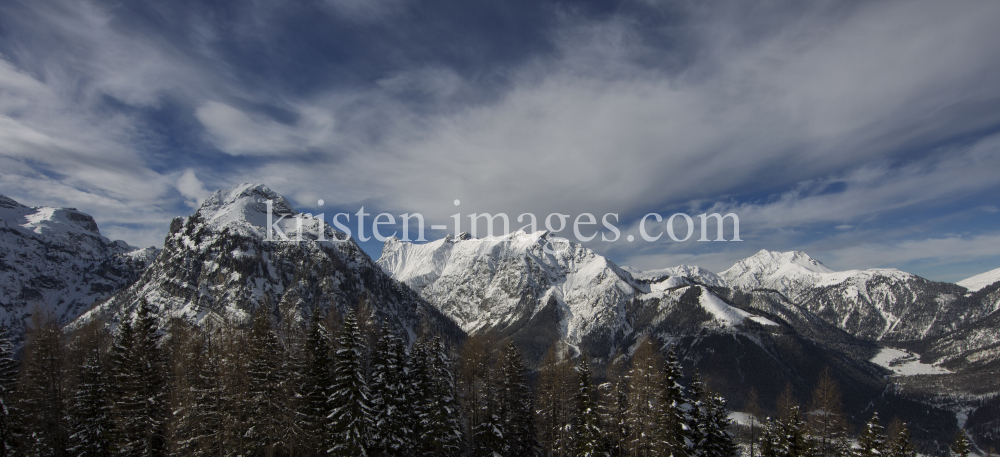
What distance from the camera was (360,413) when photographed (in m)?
36.0

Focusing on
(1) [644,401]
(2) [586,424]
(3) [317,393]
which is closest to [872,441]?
(1) [644,401]

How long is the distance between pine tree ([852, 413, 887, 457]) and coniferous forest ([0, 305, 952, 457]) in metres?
0.14

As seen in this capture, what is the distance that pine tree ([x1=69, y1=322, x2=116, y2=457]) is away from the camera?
36.1 meters

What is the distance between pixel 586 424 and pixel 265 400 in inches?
1132

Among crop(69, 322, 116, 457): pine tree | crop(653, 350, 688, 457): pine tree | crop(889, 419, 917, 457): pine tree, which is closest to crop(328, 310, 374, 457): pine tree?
crop(69, 322, 116, 457): pine tree

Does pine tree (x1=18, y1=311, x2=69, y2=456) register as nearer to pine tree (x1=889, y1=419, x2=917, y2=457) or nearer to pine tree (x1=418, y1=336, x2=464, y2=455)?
pine tree (x1=418, y1=336, x2=464, y2=455)

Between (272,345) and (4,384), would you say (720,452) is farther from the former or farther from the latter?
(4,384)

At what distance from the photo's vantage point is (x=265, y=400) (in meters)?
34.2

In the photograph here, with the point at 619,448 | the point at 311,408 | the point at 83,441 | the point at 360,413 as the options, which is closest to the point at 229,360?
the point at 311,408

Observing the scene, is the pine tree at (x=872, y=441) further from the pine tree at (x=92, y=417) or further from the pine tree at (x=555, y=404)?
the pine tree at (x=92, y=417)

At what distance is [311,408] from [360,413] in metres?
4.91

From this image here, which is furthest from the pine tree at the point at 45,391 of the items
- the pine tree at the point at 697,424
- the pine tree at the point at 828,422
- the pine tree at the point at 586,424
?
the pine tree at the point at 828,422

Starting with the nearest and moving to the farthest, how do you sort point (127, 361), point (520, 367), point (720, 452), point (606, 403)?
point (127, 361) → point (720, 452) → point (606, 403) → point (520, 367)

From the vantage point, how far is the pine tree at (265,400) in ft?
113
